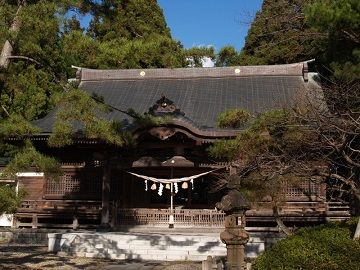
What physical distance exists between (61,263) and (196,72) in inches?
487

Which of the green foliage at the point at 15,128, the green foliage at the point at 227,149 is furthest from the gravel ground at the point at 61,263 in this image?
the green foliage at the point at 15,128

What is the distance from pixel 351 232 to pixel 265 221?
709 centimetres

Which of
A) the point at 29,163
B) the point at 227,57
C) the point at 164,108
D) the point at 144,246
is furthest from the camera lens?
the point at 227,57

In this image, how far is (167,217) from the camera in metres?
16.0

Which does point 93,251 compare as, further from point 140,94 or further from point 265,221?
point 140,94

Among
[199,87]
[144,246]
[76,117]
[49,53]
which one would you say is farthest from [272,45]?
[76,117]

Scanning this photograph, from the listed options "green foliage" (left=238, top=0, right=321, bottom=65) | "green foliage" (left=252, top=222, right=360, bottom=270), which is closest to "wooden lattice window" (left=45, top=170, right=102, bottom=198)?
"green foliage" (left=252, top=222, right=360, bottom=270)

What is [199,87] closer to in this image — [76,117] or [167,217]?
[167,217]

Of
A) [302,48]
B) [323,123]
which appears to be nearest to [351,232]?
[323,123]

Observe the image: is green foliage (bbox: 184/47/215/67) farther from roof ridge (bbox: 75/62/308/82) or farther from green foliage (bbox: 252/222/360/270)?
green foliage (bbox: 252/222/360/270)

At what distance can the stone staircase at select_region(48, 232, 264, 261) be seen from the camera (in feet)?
43.8

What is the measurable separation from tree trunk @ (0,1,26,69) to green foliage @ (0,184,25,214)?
219 cm

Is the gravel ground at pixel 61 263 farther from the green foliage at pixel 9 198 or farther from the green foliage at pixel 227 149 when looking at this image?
the green foliage at pixel 9 198

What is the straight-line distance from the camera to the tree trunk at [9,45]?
26.9 ft
